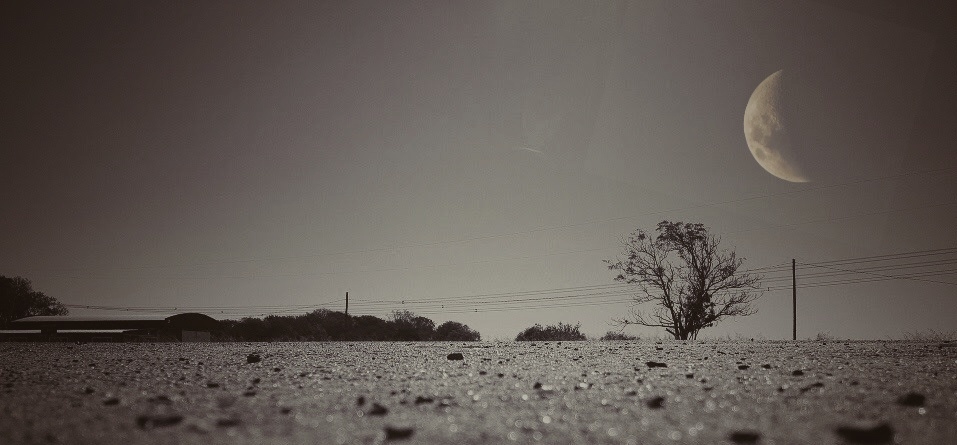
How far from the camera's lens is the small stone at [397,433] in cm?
203

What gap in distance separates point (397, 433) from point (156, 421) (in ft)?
3.26

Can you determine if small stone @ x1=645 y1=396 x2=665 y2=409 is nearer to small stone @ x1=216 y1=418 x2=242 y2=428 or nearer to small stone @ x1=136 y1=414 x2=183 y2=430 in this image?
small stone @ x1=216 y1=418 x2=242 y2=428

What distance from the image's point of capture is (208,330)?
5797 centimetres

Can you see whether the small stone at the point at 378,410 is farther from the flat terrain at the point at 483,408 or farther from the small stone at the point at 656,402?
the small stone at the point at 656,402

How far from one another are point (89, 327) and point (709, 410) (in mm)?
57099

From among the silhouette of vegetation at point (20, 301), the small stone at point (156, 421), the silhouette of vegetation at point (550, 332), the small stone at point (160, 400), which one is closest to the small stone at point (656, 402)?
the small stone at point (156, 421)

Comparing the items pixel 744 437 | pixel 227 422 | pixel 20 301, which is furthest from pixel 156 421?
pixel 20 301

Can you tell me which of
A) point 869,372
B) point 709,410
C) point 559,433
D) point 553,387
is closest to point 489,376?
point 553,387

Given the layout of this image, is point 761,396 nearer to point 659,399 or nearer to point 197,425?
point 659,399

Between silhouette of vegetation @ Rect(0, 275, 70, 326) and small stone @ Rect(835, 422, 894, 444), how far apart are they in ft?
257

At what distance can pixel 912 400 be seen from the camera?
9.91ft

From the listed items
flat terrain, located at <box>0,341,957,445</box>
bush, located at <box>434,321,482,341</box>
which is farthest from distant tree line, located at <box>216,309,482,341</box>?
flat terrain, located at <box>0,341,957,445</box>

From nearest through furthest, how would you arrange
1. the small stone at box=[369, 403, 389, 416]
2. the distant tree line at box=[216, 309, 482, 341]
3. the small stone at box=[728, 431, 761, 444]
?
1. the small stone at box=[728, 431, 761, 444]
2. the small stone at box=[369, 403, 389, 416]
3. the distant tree line at box=[216, 309, 482, 341]

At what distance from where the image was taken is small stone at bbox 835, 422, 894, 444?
2.03 metres
